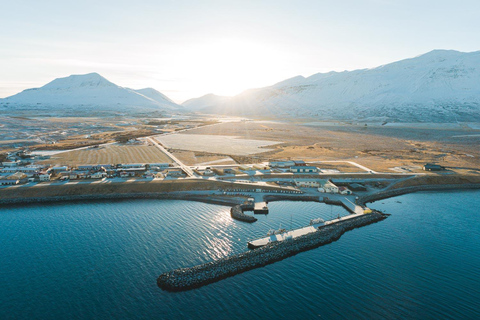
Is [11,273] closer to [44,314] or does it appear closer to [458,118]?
[44,314]

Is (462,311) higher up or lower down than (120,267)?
lower down

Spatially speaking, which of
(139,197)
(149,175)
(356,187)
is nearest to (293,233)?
(356,187)

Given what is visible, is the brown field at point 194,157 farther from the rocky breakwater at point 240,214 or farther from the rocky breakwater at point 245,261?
the rocky breakwater at point 245,261

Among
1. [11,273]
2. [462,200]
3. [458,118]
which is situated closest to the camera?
[11,273]

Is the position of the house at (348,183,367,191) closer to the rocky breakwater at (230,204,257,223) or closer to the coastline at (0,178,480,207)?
the coastline at (0,178,480,207)

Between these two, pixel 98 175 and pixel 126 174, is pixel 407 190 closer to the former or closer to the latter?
pixel 126 174

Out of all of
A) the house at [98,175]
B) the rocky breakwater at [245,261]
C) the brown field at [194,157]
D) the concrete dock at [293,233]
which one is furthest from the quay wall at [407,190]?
the house at [98,175]

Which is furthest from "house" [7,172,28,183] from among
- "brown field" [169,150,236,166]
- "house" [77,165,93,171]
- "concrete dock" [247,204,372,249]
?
"concrete dock" [247,204,372,249]

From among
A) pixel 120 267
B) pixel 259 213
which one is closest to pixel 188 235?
pixel 120 267
